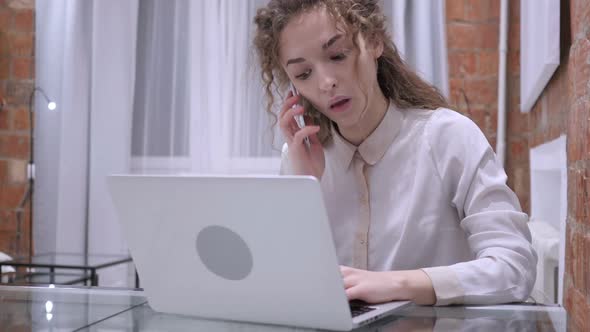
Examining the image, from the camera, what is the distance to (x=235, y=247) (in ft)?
2.43

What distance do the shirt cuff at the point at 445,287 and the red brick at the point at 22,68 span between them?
2.90 m

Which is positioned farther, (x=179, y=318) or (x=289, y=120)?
(x=289, y=120)

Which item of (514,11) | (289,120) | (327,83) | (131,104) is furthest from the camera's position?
(131,104)

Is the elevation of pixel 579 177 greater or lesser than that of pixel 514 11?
lesser

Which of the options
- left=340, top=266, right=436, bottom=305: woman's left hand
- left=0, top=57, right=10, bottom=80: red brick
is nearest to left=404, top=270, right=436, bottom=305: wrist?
left=340, top=266, right=436, bottom=305: woman's left hand

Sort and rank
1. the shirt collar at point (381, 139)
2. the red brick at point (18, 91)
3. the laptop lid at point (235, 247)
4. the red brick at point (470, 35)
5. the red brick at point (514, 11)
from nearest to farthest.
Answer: the laptop lid at point (235, 247)
the shirt collar at point (381, 139)
the red brick at point (514, 11)
the red brick at point (470, 35)
the red brick at point (18, 91)

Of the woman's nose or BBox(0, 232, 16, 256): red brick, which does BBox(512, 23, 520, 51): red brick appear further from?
BBox(0, 232, 16, 256): red brick

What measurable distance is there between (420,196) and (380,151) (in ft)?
0.42

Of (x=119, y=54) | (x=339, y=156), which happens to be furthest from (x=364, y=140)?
(x=119, y=54)

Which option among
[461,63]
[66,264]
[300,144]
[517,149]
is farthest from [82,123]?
[300,144]

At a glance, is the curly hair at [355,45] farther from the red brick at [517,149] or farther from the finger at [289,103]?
the red brick at [517,149]

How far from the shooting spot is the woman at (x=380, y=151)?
3.86 feet

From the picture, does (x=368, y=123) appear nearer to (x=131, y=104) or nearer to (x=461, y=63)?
(x=461, y=63)

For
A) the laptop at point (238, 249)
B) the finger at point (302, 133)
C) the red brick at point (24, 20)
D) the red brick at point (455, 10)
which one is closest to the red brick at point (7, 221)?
the red brick at point (24, 20)
